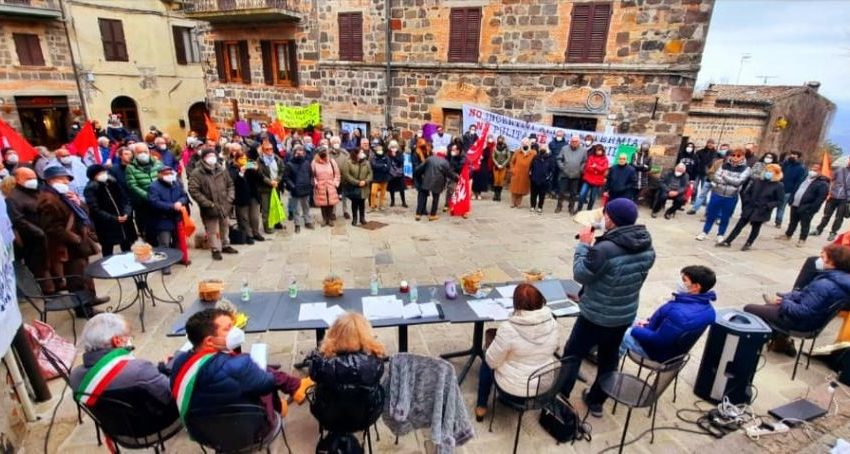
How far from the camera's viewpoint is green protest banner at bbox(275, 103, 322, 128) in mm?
14625

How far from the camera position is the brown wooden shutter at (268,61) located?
14977 millimetres

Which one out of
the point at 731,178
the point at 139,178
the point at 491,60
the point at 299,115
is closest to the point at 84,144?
the point at 139,178

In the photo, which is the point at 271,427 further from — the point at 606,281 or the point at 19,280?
the point at 19,280

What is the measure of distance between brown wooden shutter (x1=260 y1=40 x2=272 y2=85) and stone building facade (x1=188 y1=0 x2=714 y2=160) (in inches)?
8.1

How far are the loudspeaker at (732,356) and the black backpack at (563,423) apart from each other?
1366 mm

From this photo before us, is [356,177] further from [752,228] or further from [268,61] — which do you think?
[268,61]

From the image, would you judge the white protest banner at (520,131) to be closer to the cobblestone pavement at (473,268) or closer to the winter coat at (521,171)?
the winter coat at (521,171)

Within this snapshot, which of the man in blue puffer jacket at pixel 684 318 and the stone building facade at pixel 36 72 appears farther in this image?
the stone building facade at pixel 36 72

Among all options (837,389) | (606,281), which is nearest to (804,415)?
(837,389)

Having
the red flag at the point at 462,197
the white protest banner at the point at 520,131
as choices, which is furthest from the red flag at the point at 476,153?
the white protest banner at the point at 520,131

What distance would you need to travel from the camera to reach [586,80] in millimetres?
10594

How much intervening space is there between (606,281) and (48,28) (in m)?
22.4

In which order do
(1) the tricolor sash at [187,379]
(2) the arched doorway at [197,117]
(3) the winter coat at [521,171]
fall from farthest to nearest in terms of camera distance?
(2) the arched doorway at [197,117]
(3) the winter coat at [521,171]
(1) the tricolor sash at [187,379]

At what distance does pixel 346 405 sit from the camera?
2.65m
